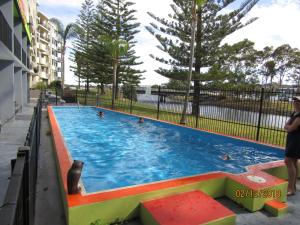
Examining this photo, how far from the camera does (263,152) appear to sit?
7.19m

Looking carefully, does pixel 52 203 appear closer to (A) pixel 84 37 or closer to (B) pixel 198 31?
(B) pixel 198 31

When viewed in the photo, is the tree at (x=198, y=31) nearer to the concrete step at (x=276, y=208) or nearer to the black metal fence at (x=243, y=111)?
the black metal fence at (x=243, y=111)

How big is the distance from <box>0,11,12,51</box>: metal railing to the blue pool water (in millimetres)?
4001

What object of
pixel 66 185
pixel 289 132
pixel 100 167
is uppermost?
pixel 289 132


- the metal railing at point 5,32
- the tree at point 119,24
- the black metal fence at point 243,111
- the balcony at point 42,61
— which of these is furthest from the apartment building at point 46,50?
the black metal fence at point 243,111

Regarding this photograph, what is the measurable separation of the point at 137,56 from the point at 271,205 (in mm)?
25480

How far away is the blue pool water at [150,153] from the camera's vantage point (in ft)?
17.7

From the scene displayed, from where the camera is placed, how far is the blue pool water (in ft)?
17.7

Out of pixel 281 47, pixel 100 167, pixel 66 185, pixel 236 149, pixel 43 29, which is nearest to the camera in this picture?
pixel 66 185

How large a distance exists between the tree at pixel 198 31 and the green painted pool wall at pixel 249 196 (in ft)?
42.0

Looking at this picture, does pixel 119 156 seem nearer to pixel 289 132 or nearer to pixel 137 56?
pixel 289 132

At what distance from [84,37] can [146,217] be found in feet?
107

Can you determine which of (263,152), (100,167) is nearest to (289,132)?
(263,152)

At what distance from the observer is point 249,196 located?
372 cm
